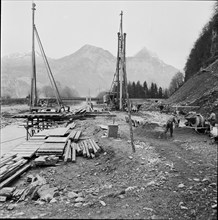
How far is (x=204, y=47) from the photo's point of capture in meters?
57.2

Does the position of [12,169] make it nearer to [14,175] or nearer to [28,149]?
[14,175]

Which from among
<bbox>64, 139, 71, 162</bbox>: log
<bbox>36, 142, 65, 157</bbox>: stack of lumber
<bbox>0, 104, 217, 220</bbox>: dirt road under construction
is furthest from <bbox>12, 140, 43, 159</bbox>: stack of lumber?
<bbox>64, 139, 71, 162</bbox>: log

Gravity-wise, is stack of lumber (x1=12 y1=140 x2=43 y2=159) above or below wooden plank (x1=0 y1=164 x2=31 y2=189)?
above

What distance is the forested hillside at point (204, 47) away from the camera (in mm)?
50188

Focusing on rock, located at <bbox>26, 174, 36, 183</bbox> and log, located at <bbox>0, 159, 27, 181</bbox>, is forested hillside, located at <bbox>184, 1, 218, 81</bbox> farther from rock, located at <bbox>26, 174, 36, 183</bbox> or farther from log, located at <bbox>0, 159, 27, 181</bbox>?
rock, located at <bbox>26, 174, 36, 183</bbox>

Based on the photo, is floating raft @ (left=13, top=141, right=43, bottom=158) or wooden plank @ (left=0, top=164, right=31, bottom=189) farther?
floating raft @ (left=13, top=141, right=43, bottom=158)

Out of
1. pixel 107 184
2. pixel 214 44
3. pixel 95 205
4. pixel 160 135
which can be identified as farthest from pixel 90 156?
pixel 214 44

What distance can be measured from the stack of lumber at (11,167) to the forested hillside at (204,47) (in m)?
47.4

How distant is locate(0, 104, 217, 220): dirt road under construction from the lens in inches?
230

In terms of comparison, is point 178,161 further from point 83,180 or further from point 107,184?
point 83,180

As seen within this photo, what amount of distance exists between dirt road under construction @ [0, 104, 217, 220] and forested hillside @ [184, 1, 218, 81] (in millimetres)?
44414

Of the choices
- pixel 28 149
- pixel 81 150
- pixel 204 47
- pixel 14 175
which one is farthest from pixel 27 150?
pixel 204 47

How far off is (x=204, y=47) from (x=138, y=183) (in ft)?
191

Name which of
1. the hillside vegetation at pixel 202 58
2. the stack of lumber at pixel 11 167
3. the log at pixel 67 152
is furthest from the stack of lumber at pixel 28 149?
the hillside vegetation at pixel 202 58
